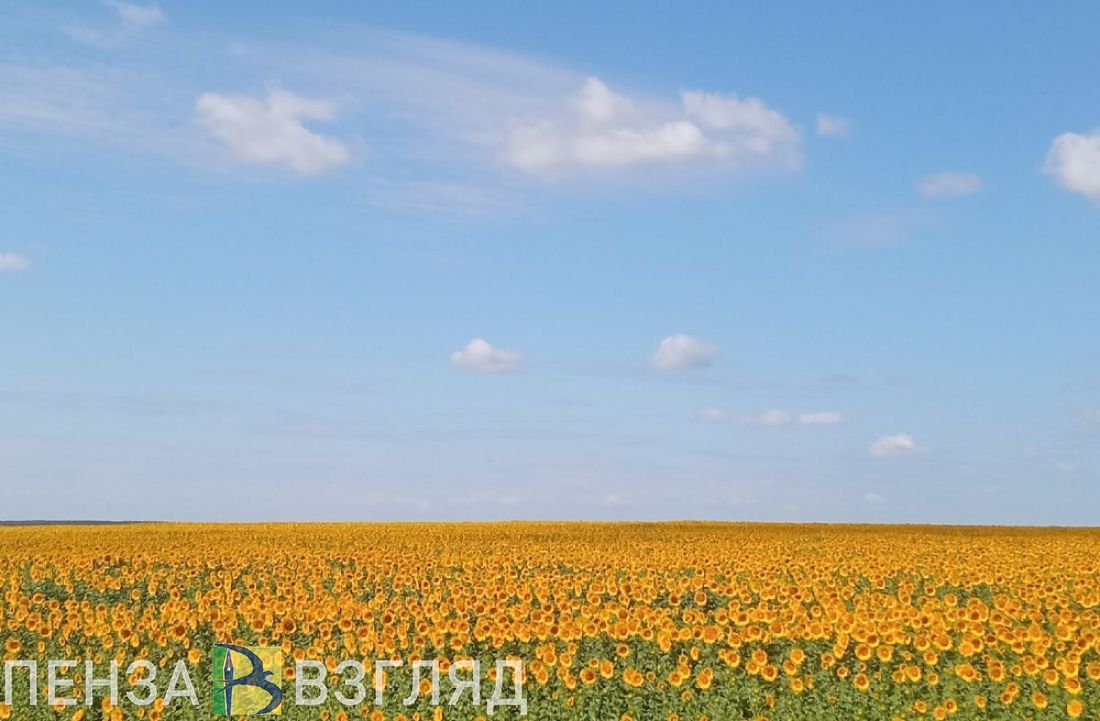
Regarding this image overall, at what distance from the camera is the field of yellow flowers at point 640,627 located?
13.0m

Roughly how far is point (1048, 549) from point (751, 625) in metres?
19.7

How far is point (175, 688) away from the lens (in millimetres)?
15125

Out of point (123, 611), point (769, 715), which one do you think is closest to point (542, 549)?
point (123, 611)

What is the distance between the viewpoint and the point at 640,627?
14.7 m

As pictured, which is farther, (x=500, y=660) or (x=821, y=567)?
(x=821, y=567)

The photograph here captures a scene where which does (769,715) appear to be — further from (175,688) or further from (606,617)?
(175,688)

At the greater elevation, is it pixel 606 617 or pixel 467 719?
pixel 606 617

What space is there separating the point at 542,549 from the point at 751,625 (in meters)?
13.7

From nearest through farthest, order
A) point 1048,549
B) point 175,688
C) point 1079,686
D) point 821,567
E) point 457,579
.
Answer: point 1079,686 < point 175,688 < point 457,579 < point 821,567 < point 1048,549

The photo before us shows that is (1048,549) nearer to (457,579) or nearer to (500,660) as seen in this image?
(457,579)

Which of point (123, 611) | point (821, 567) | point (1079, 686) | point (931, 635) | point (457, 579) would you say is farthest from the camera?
point (821, 567)

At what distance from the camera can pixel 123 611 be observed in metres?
17.7

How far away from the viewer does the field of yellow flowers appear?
13.0 meters

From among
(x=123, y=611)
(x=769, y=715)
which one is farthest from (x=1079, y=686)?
(x=123, y=611)
